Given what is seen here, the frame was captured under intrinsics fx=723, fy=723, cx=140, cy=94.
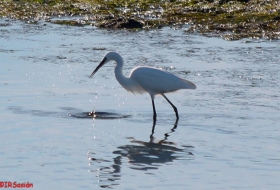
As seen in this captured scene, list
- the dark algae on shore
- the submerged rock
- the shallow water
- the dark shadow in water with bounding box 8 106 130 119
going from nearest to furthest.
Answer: the shallow water, the dark shadow in water with bounding box 8 106 130 119, the dark algae on shore, the submerged rock

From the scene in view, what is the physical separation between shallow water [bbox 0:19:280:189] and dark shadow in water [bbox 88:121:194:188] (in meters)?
0.01

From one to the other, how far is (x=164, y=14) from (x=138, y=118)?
10.2 metres

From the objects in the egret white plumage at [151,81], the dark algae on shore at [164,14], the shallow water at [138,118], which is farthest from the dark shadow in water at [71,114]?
the dark algae on shore at [164,14]

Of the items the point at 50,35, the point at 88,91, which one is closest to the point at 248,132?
the point at 88,91

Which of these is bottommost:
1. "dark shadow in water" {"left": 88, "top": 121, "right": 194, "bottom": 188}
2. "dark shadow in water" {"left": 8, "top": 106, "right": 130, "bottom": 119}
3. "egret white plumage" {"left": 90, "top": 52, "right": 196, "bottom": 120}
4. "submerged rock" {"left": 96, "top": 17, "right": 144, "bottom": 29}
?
"dark shadow in water" {"left": 8, "top": 106, "right": 130, "bottom": 119}

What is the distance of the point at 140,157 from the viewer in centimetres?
883

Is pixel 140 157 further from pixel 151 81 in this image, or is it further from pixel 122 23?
pixel 122 23

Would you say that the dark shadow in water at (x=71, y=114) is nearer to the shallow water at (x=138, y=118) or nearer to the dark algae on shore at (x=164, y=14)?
the shallow water at (x=138, y=118)

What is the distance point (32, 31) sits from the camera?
19.0 m

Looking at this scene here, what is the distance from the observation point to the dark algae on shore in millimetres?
18750

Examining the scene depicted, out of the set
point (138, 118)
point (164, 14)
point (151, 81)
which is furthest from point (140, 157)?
point (164, 14)

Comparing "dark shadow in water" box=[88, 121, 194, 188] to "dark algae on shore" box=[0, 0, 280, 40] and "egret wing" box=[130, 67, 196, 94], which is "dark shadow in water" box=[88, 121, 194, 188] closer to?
"egret wing" box=[130, 67, 196, 94]

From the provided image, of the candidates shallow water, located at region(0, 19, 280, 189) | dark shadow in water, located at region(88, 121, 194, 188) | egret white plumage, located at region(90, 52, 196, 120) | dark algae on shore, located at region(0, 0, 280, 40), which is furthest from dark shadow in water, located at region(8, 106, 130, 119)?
dark algae on shore, located at region(0, 0, 280, 40)

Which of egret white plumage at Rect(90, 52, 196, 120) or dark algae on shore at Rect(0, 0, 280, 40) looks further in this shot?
dark algae on shore at Rect(0, 0, 280, 40)
